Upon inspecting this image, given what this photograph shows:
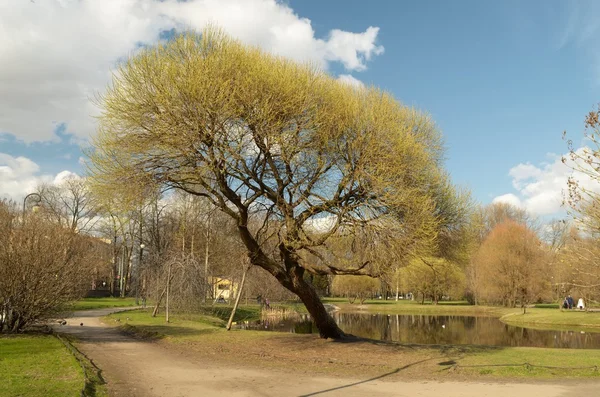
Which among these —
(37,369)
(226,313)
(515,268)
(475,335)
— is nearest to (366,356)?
(37,369)

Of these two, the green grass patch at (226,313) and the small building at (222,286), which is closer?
the green grass patch at (226,313)

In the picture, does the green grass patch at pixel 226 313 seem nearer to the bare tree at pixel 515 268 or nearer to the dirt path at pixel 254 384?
the dirt path at pixel 254 384

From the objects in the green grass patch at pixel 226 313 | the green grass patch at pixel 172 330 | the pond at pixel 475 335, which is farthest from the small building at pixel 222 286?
the green grass patch at pixel 172 330

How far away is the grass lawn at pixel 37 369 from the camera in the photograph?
29.6 feet

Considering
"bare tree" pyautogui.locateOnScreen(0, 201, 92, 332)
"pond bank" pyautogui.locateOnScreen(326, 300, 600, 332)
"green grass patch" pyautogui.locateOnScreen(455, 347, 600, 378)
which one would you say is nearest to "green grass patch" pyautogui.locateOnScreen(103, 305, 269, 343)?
"bare tree" pyautogui.locateOnScreen(0, 201, 92, 332)

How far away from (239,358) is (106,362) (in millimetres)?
3881

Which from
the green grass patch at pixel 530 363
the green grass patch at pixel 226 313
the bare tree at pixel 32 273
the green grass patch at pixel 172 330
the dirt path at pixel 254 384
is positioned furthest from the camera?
the green grass patch at pixel 226 313

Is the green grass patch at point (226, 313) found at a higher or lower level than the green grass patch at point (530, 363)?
lower

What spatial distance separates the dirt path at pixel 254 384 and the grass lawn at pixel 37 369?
85 centimetres

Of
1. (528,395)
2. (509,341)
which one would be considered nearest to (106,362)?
(528,395)

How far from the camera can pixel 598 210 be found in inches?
304

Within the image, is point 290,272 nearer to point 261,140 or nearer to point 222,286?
point 261,140

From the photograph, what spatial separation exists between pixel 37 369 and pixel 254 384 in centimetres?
508

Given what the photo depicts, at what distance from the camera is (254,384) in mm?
10984
